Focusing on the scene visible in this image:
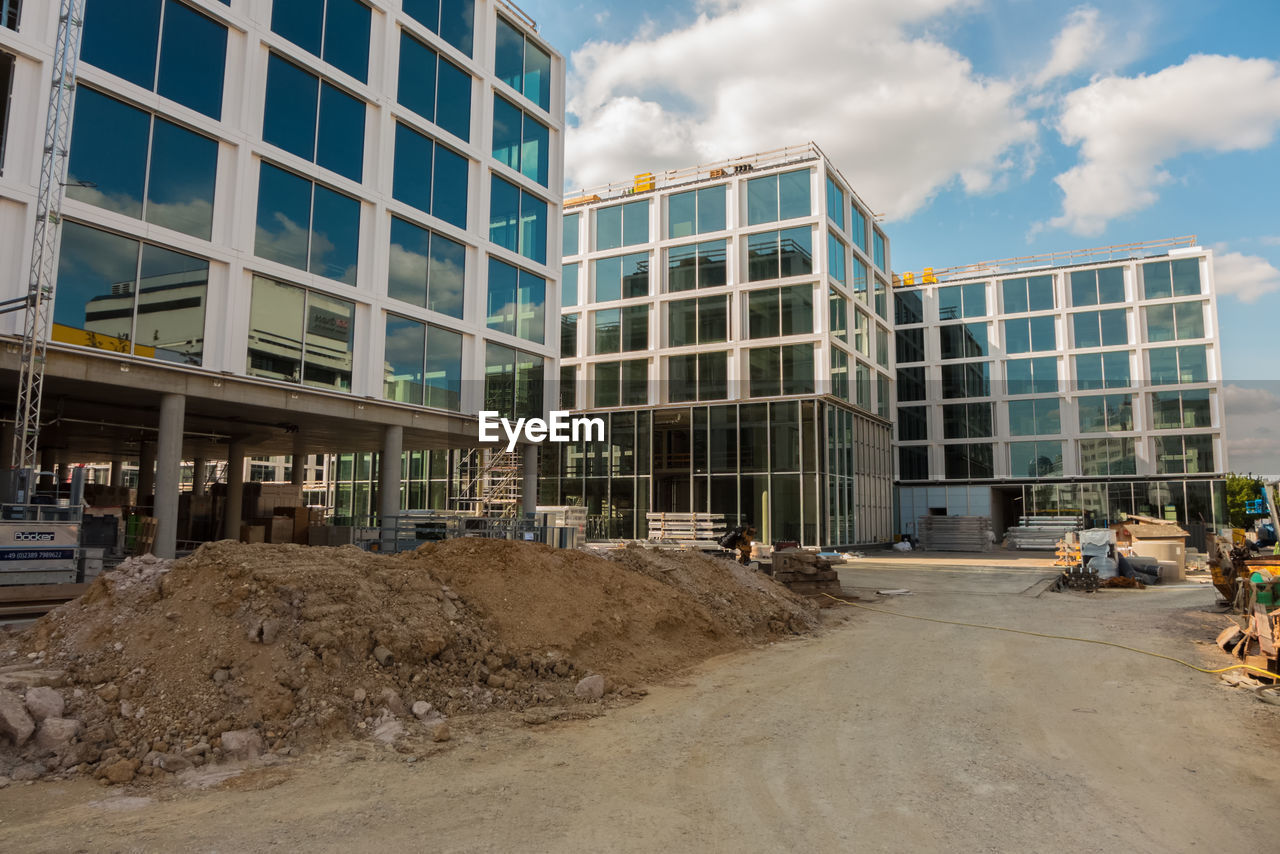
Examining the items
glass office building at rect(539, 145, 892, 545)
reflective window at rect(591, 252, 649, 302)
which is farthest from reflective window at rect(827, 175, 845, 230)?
reflective window at rect(591, 252, 649, 302)

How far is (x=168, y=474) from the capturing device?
1772 cm

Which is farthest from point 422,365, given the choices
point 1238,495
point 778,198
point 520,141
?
point 1238,495

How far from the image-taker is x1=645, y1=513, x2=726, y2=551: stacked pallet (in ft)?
109

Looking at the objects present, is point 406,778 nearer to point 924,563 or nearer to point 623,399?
point 924,563

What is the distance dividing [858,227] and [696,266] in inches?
431

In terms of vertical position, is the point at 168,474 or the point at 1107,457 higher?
the point at 1107,457

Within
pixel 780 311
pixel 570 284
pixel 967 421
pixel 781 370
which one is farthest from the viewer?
pixel 967 421

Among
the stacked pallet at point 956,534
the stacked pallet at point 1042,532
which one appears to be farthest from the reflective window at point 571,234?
the stacked pallet at point 1042,532

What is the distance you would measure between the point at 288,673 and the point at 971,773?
6.47m

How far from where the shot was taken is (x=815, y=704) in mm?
8828

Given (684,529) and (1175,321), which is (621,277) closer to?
(684,529)

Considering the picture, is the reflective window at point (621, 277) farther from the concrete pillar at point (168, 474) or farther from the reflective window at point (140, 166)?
the concrete pillar at point (168, 474)

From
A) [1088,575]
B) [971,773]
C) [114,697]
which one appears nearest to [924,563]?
[1088,575]

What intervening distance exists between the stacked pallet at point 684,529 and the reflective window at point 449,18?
2031 centimetres
